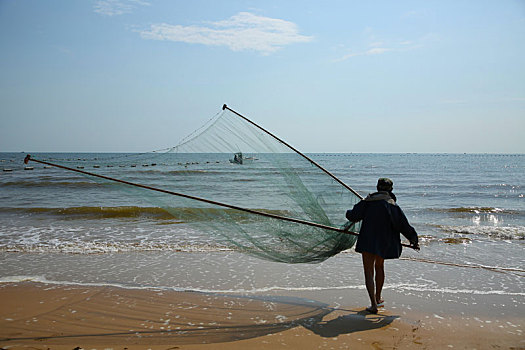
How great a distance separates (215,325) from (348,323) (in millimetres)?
1267

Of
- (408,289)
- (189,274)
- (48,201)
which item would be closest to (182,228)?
(189,274)

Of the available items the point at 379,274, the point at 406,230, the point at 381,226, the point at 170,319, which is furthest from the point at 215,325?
the point at 406,230

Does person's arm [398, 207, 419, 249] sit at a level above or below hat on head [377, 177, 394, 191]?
below

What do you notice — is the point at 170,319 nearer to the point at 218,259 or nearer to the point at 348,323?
the point at 348,323

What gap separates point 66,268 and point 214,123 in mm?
3253

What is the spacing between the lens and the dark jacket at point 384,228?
12.1 feet

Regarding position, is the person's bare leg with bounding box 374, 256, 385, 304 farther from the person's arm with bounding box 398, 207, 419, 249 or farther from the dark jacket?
the person's arm with bounding box 398, 207, 419, 249

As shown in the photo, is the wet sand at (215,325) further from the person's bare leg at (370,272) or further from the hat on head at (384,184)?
Result: the hat on head at (384,184)

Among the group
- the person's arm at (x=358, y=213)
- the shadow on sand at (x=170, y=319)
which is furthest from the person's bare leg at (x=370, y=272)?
the person's arm at (x=358, y=213)

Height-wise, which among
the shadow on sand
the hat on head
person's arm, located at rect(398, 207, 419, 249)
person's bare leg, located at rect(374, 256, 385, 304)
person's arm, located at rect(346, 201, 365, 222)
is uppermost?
the hat on head

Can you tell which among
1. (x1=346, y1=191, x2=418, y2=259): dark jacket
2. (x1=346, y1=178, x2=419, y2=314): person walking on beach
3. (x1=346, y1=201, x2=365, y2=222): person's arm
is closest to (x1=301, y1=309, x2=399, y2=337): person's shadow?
(x1=346, y1=178, x2=419, y2=314): person walking on beach

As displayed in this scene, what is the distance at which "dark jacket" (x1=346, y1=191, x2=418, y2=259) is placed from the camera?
12.1 feet

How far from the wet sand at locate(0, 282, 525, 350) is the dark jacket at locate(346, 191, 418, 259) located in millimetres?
707

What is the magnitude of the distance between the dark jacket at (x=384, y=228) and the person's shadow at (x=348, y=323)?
2.08 feet
